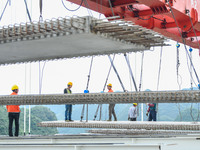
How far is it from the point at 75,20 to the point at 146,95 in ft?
5.71

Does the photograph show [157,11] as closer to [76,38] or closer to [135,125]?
[135,125]

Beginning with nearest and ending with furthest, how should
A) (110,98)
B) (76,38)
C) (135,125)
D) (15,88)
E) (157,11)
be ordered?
(76,38), (110,98), (157,11), (15,88), (135,125)

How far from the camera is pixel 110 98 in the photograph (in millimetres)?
5520

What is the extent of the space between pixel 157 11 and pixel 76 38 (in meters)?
5.80

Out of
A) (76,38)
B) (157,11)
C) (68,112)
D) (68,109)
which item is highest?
(157,11)

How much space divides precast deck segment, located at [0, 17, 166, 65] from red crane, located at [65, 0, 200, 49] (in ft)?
10.6

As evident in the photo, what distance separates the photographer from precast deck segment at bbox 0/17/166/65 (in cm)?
414

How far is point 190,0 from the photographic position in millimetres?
11016

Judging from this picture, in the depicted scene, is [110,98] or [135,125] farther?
[135,125]

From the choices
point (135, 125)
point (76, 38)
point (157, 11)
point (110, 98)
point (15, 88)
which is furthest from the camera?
point (135, 125)

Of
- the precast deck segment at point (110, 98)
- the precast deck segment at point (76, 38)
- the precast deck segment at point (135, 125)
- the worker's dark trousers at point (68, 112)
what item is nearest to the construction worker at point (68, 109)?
the worker's dark trousers at point (68, 112)

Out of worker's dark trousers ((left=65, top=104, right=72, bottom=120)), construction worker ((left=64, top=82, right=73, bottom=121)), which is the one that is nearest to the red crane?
construction worker ((left=64, top=82, right=73, bottom=121))

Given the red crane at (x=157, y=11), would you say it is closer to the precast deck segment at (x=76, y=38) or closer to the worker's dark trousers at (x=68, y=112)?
the precast deck segment at (x=76, y=38)

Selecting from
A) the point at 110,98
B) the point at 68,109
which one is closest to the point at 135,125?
the point at 68,109
